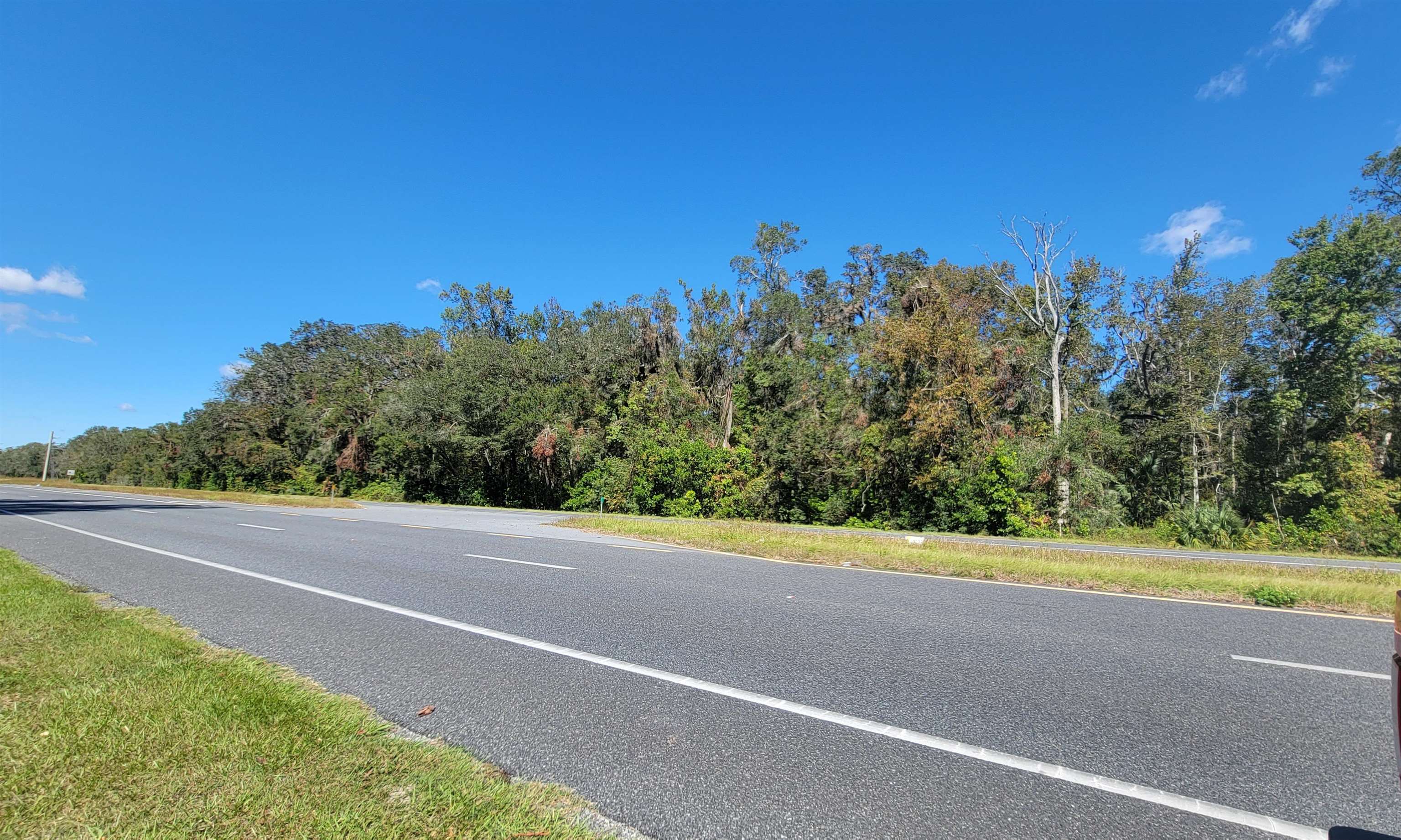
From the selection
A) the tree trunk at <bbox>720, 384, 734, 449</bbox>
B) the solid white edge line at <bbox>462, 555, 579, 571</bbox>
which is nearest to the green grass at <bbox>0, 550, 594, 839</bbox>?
the solid white edge line at <bbox>462, 555, 579, 571</bbox>

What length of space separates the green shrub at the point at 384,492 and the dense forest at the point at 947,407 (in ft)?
0.74

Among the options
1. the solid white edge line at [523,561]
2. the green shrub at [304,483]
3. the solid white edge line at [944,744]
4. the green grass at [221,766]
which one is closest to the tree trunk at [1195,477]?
the solid white edge line at [523,561]

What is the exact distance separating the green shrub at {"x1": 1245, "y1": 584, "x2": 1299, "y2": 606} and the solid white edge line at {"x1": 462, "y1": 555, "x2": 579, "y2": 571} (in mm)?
9463

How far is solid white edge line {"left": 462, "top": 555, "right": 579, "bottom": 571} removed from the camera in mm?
9711

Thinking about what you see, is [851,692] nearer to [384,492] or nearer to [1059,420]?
[1059,420]

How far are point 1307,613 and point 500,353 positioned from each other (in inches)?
1393

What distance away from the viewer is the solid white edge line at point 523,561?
9.71 m

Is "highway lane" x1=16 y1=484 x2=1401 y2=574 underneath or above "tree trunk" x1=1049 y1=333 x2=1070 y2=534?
underneath

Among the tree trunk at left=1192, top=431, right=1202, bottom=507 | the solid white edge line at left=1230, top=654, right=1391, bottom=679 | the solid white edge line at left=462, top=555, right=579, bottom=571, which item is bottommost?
the solid white edge line at left=462, top=555, right=579, bottom=571

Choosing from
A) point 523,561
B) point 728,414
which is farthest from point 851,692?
point 728,414

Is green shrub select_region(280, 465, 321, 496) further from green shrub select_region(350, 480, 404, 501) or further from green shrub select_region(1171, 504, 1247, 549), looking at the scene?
A: green shrub select_region(1171, 504, 1247, 549)

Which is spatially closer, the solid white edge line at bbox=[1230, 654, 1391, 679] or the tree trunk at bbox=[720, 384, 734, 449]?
the solid white edge line at bbox=[1230, 654, 1391, 679]

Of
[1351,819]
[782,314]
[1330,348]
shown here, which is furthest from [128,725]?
[1330,348]

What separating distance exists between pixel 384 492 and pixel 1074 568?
135 feet
